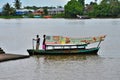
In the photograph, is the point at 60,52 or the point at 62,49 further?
the point at 62,49

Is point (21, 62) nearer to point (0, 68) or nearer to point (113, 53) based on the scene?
point (0, 68)

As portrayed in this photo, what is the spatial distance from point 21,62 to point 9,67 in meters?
2.90

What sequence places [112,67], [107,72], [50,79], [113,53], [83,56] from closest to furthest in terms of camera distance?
[50,79] → [107,72] → [112,67] → [83,56] → [113,53]

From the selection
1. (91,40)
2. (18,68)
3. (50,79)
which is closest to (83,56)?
(91,40)

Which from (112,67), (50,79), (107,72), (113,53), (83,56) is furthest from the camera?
(113,53)

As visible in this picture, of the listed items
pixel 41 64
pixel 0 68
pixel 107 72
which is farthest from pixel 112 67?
pixel 0 68

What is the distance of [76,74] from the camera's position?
35.8 meters

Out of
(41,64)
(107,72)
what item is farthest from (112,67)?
(41,64)

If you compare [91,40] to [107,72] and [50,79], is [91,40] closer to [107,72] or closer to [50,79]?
[107,72]

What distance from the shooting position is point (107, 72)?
3672cm

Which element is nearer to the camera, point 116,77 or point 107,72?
point 116,77

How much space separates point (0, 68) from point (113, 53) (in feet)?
55.0

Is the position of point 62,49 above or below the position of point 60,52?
above

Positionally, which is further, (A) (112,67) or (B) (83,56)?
(B) (83,56)
